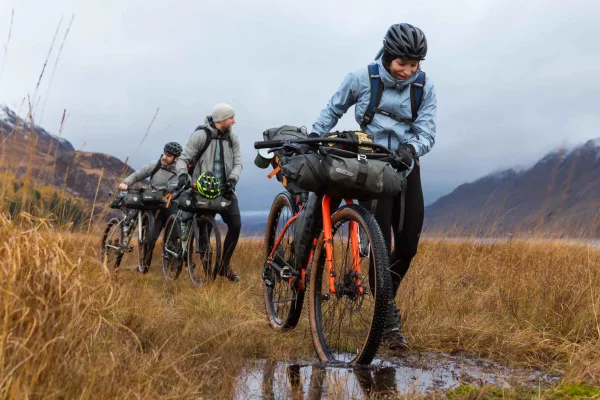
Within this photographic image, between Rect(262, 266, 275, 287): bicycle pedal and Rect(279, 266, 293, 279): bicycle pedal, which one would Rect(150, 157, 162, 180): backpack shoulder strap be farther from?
Rect(279, 266, 293, 279): bicycle pedal

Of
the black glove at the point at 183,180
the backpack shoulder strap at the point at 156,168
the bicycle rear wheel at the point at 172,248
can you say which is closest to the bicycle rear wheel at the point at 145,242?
the bicycle rear wheel at the point at 172,248

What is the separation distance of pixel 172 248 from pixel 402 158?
18.8 ft

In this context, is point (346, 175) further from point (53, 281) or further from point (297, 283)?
point (53, 281)

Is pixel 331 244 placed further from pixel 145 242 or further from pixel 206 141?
pixel 145 242

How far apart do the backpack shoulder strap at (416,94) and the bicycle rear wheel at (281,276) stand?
122cm

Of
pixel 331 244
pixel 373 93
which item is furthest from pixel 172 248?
pixel 331 244

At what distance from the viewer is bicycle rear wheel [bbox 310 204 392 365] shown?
366cm

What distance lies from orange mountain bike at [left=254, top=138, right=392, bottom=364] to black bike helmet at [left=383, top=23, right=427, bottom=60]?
2.30 feet

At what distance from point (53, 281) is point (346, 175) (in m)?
1.70

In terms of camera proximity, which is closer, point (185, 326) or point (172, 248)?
point (185, 326)

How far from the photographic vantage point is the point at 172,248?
9.23m

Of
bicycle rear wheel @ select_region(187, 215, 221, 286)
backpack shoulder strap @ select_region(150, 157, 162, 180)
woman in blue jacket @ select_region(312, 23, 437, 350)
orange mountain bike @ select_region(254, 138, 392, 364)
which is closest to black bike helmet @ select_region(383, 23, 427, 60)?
woman in blue jacket @ select_region(312, 23, 437, 350)

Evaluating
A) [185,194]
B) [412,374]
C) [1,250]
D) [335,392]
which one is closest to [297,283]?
[412,374]

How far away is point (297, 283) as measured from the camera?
15.4 ft
